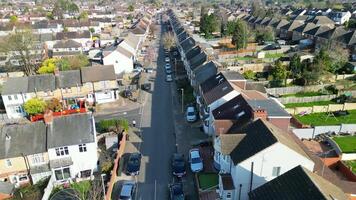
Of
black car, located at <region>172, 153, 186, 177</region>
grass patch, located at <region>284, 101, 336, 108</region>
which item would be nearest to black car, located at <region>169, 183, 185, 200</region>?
black car, located at <region>172, 153, 186, 177</region>

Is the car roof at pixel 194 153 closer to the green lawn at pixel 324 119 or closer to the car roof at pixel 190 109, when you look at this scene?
the car roof at pixel 190 109

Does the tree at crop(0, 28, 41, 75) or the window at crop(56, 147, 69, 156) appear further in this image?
the tree at crop(0, 28, 41, 75)

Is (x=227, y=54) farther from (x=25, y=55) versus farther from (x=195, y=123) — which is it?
(x=25, y=55)

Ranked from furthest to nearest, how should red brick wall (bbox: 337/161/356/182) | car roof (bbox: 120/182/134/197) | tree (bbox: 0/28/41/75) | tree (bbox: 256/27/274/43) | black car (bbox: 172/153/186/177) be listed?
tree (bbox: 256/27/274/43), tree (bbox: 0/28/41/75), black car (bbox: 172/153/186/177), red brick wall (bbox: 337/161/356/182), car roof (bbox: 120/182/134/197)

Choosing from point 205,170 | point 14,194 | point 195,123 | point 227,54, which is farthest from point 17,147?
point 227,54

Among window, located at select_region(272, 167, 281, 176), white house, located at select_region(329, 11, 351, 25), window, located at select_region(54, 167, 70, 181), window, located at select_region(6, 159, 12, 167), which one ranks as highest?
white house, located at select_region(329, 11, 351, 25)

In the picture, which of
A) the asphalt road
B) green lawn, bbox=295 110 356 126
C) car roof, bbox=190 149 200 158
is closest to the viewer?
the asphalt road

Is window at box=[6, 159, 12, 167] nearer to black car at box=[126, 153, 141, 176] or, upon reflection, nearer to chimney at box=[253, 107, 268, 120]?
black car at box=[126, 153, 141, 176]
